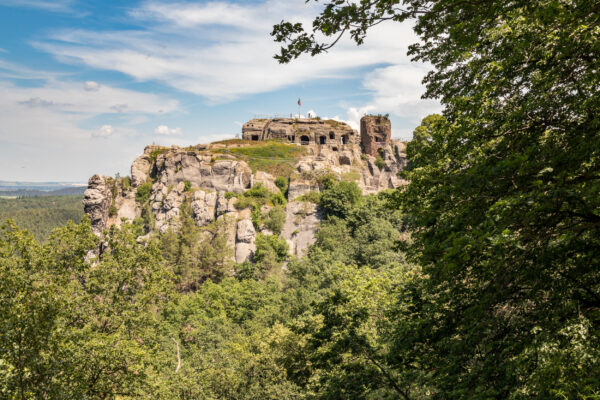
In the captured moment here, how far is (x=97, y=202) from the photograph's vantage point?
61.5 meters

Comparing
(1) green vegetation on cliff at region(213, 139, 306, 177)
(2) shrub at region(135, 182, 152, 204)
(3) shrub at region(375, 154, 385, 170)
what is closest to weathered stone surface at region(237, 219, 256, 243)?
(1) green vegetation on cliff at region(213, 139, 306, 177)

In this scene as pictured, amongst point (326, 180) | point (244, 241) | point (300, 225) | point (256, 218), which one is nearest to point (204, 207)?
point (256, 218)

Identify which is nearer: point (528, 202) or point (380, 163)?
point (528, 202)

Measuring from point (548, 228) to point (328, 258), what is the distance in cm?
3715

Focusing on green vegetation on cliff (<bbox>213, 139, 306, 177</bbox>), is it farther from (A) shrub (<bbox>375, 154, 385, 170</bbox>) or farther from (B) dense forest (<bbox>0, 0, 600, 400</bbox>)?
(B) dense forest (<bbox>0, 0, 600, 400</bbox>)

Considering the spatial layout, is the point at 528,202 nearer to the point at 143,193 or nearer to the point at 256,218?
the point at 256,218

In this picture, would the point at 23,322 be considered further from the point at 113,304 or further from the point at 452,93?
the point at 452,93

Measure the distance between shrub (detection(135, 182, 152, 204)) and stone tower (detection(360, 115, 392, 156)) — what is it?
4466 cm

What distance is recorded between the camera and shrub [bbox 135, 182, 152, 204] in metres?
66.3

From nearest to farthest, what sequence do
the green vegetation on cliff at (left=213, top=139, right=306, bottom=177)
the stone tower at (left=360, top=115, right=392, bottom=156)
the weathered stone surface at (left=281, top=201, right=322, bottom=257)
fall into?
the weathered stone surface at (left=281, top=201, right=322, bottom=257) → the green vegetation on cliff at (left=213, top=139, right=306, bottom=177) → the stone tower at (left=360, top=115, right=392, bottom=156)

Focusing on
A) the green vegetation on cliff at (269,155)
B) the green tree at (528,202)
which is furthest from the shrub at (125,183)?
the green tree at (528,202)

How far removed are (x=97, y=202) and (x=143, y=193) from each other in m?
7.63

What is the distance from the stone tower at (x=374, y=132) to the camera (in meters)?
80.4

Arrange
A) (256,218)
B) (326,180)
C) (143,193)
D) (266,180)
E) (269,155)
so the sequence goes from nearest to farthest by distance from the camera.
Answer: (256,218) < (326,180) < (266,180) < (143,193) < (269,155)
